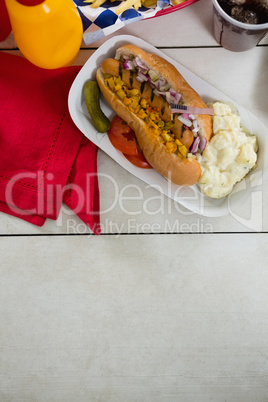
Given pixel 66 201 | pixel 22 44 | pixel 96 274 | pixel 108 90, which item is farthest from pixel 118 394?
pixel 22 44

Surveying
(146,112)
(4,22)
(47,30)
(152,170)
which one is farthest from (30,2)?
(152,170)

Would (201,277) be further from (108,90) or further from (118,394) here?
(108,90)

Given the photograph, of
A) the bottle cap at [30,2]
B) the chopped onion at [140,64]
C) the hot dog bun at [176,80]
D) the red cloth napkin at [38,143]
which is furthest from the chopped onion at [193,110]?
the bottle cap at [30,2]

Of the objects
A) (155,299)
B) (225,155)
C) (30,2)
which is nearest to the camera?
(30,2)

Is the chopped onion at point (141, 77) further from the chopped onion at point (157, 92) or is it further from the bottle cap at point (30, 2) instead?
the bottle cap at point (30, 2)

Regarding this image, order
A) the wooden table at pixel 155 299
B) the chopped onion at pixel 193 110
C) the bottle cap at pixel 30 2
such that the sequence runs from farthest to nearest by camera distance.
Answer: the wooden table at pixel 155 299 → the chopped onion at pixel 193 110 → the bottle cap at pixel 30 2

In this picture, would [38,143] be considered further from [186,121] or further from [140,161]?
[186,121]

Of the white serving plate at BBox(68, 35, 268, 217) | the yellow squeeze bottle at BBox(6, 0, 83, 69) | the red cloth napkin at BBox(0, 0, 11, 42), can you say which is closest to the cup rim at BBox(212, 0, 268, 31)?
the white serving plate at BBox(68, 35, 268, 217)
